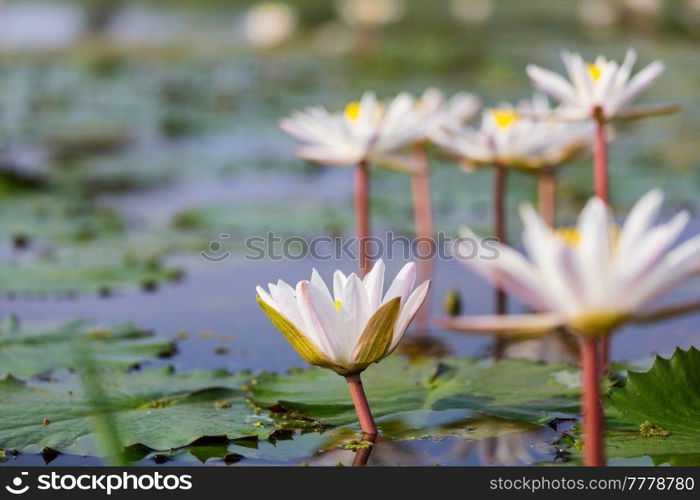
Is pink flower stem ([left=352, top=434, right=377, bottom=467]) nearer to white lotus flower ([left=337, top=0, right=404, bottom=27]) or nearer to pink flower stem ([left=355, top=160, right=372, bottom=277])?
pink flower stem ([left=355, top=160, right=372, bottom=277])

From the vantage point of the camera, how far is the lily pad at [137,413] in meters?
2.05

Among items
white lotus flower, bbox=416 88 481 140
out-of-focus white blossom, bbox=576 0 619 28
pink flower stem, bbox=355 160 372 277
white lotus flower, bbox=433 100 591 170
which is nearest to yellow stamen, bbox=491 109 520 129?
white lotus flower, bbox=433 100 591 170

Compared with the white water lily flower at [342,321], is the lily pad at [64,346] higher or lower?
higher

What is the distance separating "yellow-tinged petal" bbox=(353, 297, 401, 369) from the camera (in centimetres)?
179

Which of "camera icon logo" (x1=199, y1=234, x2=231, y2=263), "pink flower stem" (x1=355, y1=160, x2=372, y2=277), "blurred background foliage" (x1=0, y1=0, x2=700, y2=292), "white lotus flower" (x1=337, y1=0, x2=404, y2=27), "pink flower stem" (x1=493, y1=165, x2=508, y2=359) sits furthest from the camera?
"white lotus flower" (x1=337, y1=0, x2=404, y2=27)

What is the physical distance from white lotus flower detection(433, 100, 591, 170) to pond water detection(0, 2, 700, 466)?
0.52 m

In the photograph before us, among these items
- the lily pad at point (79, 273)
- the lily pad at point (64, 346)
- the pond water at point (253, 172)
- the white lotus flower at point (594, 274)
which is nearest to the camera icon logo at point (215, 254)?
the pond water at point (253, 172)

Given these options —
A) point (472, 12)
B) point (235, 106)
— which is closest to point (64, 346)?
point (235, 106)

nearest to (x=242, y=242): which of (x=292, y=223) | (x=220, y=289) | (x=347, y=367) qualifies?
(x=292, y=223)

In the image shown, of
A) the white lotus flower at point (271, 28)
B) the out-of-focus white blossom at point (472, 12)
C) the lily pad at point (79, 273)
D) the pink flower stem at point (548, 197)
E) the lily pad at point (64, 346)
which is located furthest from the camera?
the out-of-focus white blossom at point (472, 12)

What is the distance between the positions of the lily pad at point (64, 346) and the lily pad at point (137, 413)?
22cm

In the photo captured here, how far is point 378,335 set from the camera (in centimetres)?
182
